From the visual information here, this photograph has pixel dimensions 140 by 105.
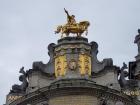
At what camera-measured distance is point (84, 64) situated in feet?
170

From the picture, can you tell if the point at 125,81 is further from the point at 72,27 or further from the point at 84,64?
the point at 72,27

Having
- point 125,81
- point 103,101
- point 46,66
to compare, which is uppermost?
point 46,66

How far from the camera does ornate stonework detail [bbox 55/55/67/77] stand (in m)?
51.6

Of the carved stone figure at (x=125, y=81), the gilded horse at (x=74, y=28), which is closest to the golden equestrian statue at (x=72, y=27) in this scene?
the gilded horse at (x=74, y=28)

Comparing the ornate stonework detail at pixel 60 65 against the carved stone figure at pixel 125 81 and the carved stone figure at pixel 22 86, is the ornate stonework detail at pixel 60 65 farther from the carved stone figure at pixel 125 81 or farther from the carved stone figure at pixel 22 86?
the carved stone figure at pixel 125 81

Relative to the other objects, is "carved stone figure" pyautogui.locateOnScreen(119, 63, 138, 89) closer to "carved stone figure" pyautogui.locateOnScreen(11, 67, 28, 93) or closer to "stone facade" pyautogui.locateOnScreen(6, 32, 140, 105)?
"stone facade" pyautogui.locateOnScreen(6, 32, 140, 105)

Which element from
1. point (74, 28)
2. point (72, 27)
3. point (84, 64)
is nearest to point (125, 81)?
point (84, 64)

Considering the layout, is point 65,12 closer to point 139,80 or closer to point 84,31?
point 84,31

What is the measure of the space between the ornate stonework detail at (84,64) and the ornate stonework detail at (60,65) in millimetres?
1372

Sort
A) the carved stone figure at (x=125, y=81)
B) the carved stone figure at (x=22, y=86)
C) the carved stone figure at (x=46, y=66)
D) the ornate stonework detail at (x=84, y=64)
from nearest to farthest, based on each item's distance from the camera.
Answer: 1. the carved stone figure at (x=125, y=81)
2. the ornate stonework detail at (x=84, y=64)
3. the carved stone figure at (x=22, y=86)
4. the carved stone figure at (x=46, y=66)

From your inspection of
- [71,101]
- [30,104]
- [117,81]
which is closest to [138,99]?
[117,81]

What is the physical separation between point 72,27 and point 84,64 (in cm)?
395

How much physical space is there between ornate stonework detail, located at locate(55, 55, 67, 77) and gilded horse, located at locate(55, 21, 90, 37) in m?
2.82

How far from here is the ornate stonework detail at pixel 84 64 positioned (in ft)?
169
